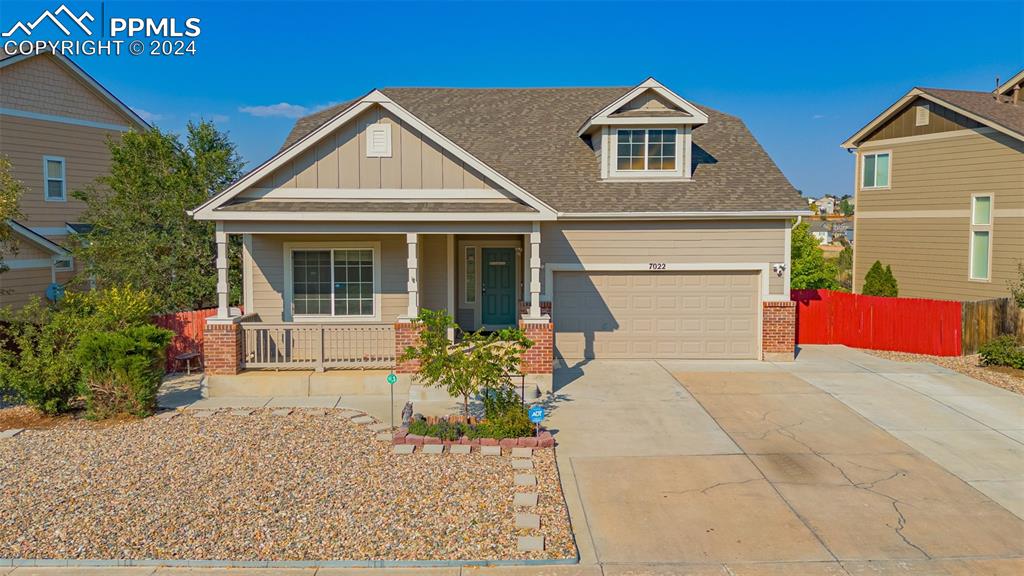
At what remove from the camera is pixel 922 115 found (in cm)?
2103

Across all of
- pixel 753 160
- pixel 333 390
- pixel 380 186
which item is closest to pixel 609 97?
pixel 753 160

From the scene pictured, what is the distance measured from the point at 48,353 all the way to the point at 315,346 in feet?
14.4

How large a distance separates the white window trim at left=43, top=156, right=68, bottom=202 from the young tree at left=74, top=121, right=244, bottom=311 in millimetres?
3814

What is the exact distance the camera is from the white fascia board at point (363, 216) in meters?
12.8

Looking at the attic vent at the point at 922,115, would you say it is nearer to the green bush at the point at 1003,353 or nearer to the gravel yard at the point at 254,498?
the green bush at the point at 1003,353

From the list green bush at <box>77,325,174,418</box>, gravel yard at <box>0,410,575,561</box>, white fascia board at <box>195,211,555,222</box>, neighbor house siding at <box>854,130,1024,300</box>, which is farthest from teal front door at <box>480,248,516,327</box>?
neighbor house siding at <box>854,130,1024,300</box>

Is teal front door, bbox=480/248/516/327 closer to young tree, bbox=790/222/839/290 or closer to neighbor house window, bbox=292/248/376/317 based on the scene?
neighbor house window, bbox=292/248/376/317

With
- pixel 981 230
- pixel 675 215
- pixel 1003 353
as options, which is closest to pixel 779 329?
pixel 675 215

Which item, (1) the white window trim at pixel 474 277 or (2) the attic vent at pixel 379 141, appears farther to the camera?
(1) the white window trim at pixel 474 277

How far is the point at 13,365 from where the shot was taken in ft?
38.3

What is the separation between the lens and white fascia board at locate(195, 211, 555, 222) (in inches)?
504

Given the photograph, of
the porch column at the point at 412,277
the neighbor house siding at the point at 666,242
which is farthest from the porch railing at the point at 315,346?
the neighbor house siding at the point at 666,242

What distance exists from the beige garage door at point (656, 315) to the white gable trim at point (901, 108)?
8.98 m

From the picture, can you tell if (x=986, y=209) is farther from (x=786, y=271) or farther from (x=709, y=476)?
(x=709, y=476)
